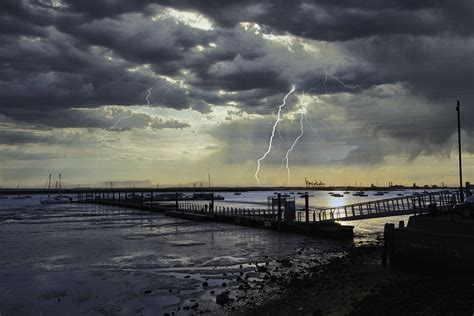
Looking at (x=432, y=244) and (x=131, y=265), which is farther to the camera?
(x=131, y=265)

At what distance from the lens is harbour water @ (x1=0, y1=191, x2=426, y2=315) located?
1859 centimetres

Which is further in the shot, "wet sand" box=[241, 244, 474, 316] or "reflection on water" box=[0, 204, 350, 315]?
"reflection on water" box=[0, 204, 350, 315]

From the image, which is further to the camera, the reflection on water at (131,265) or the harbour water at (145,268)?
the reflection on water at (131,265)

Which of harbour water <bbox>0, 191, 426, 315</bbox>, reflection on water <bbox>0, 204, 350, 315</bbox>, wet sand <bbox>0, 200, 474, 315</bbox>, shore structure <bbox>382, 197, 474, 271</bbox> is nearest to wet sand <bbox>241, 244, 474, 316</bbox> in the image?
wet sand <bbox>0, 200, 474, 315</bbox>

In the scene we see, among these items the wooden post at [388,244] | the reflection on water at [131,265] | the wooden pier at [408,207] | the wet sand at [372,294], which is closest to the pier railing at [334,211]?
the wooden pier at [408,207]

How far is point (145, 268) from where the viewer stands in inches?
1038

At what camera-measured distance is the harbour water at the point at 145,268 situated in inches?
732

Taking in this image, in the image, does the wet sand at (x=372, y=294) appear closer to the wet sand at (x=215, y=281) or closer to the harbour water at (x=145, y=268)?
the wet sand at (x=215, y=281)

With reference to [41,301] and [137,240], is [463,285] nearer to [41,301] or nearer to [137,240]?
[41,301]

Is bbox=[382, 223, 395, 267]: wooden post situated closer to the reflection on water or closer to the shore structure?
the shore structure

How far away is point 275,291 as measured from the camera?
63.4 feet

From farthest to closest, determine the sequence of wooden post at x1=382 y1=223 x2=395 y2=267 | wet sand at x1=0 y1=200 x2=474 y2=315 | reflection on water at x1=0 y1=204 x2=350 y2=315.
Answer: wooden post at x1=382 y1=223 x2=395 y2=267 < reflection on water at x1=0 y1=204 x2=350 y2=315 < wet sand at x1=0 y1=200 x2=474 y2=315

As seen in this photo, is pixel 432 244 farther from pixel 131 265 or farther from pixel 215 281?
pixel 131 265

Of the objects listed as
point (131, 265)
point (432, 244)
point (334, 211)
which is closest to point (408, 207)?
point (432, 244)
